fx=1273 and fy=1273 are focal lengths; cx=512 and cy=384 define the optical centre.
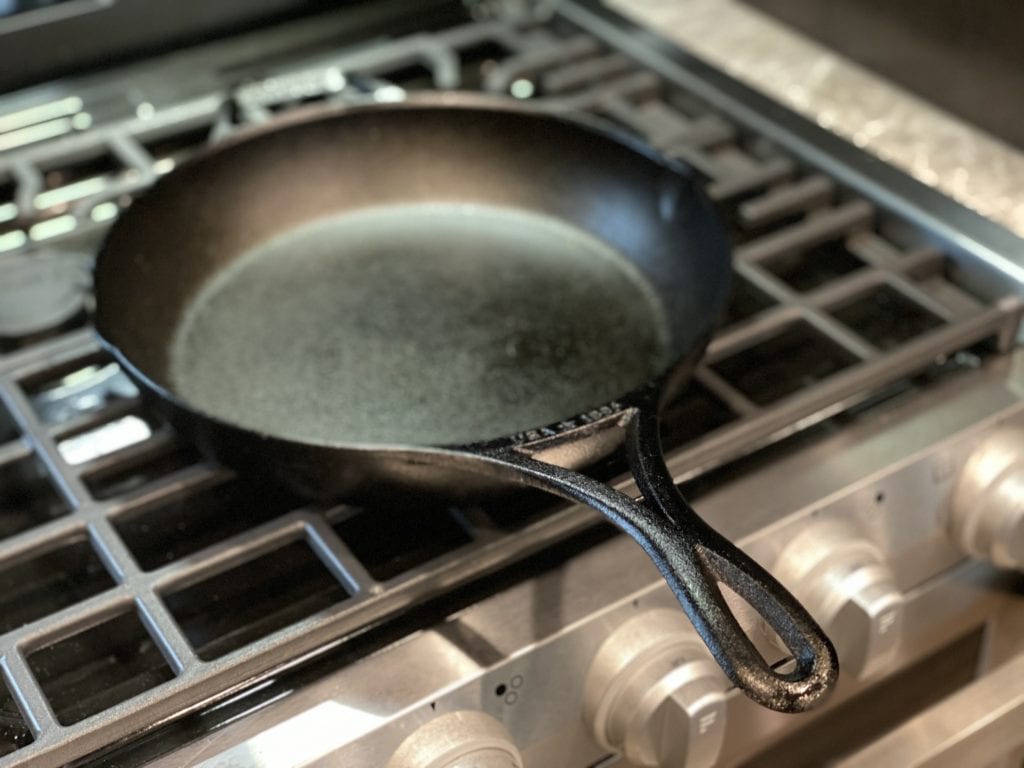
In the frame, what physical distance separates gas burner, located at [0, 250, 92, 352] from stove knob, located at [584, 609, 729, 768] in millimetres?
357

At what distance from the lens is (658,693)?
20.5 inches

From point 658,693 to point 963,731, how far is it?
154 millimetres

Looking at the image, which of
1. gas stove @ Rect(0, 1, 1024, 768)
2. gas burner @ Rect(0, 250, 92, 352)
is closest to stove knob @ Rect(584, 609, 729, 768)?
gas stove @ Rect(0, 1, 1024, 768)

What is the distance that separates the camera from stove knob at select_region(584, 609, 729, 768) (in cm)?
52

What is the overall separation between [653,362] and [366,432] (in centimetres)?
15

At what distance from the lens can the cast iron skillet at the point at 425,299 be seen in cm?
51

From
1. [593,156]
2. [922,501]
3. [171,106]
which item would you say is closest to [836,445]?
[922,501]

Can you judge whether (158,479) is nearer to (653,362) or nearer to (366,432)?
(366,432)

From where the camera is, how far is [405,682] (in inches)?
A: 19.7

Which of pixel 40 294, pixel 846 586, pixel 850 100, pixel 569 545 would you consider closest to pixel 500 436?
pixel 569 545

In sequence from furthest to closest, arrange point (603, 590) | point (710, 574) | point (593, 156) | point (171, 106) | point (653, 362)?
point (171, 106) → point (593, 156) → point (653, 362) → point (603, 590) → point (710, 574)

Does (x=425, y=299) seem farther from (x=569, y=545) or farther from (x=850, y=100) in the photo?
(x=850, y=100)

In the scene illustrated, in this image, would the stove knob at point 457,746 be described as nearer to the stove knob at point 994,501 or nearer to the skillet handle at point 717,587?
the skillet handle at point 717,587

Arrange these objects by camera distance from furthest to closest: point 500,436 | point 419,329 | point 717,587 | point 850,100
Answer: point 850,100 → point 419,329 → point 500,436 → point 717,587
